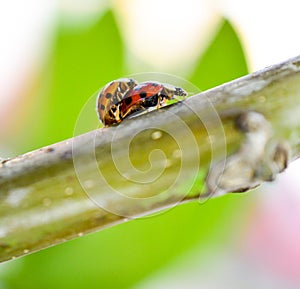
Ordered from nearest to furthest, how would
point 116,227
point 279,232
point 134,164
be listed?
point 134,164 < point 116,227 < point 279,232

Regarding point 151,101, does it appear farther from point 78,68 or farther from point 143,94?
point 78,68

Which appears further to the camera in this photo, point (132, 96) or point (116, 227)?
point (116, 227)

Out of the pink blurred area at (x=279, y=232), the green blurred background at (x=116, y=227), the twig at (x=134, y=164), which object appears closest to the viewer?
the twig at (x=134, y=164)

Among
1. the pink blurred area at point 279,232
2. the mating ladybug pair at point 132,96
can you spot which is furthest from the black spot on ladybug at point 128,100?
the pink blurred area at point 279,232

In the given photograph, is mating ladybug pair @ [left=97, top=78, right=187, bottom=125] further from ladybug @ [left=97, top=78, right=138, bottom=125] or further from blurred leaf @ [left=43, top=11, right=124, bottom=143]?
blurred leaf @ [left=43, top=11, right=124, bottom=143]

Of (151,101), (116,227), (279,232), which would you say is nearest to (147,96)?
(151,101)

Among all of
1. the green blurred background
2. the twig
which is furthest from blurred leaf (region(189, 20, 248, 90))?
the twig

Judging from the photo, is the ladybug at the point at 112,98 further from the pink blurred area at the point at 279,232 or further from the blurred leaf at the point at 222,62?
the pink blurred area at the point at 279,232
